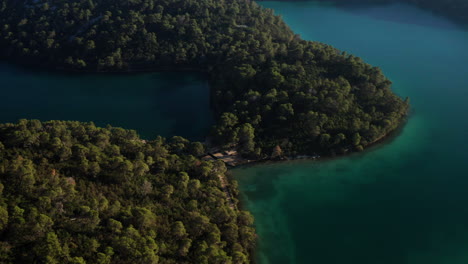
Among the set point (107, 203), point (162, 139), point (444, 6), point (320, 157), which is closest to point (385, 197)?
point (320, 157)

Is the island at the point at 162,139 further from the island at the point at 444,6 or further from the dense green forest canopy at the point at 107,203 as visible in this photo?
the island at the point at 444,6

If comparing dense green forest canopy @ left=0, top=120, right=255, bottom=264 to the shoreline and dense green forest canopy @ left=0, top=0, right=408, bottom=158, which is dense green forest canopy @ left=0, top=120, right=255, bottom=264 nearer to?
the shoreline

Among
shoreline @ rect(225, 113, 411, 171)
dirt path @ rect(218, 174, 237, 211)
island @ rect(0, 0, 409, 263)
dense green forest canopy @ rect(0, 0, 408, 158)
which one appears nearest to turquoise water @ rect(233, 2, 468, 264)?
shoreline @ rect(225, 113, 411, 171)

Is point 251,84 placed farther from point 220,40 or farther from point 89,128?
point 89,128

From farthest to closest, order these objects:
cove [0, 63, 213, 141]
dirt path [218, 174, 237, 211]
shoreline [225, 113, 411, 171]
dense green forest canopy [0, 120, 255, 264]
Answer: cove [0, 63, 213, 141] → shoreline [225, 113, 411, 171] → dirt path [218, 174, 237, 211] → dense green forest canopy [0, 120, 255, 264]

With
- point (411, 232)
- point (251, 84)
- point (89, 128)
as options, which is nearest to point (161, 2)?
point (251, 84)

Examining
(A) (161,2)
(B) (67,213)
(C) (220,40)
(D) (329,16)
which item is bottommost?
(B) (67,213)

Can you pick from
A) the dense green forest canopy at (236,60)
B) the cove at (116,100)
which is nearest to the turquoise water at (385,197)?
the dense green forest canopy at (236,60)

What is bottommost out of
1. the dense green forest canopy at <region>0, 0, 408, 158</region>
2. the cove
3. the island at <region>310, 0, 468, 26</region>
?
the cove
